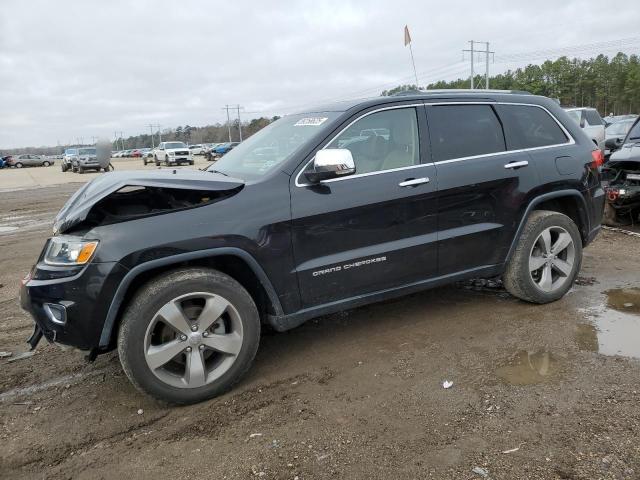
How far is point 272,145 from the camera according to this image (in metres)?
3.83

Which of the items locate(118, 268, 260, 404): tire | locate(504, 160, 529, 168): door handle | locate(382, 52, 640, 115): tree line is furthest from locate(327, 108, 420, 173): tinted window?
locate(382, 52, 640, 115): tree line

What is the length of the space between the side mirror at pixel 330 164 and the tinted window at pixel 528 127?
5.55 feet

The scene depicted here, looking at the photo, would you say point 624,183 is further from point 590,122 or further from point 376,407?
point 590,122

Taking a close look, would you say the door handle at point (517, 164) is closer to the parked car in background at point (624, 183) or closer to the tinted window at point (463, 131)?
the tinted window at point (463, 131)

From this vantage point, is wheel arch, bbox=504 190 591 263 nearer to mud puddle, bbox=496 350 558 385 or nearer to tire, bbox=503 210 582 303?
tire, bbox=503 210 582 303

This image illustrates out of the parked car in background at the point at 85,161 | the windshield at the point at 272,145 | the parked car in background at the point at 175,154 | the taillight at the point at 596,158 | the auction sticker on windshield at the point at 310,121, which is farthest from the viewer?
the parked car in background at the point at 175,154

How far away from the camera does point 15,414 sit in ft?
9.88

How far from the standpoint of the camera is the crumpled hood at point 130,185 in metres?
2.88

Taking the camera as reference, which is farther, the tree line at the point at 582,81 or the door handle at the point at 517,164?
the tree line at the point at 582,81

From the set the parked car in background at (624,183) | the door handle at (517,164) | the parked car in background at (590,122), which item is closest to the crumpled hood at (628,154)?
the parked car in background at (624,183)

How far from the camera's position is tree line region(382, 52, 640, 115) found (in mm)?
79312

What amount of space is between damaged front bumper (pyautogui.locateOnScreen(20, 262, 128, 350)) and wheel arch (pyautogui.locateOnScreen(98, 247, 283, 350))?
42mm

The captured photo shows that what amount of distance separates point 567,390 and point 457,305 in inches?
62.1

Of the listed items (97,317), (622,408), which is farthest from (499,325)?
(97,317)
